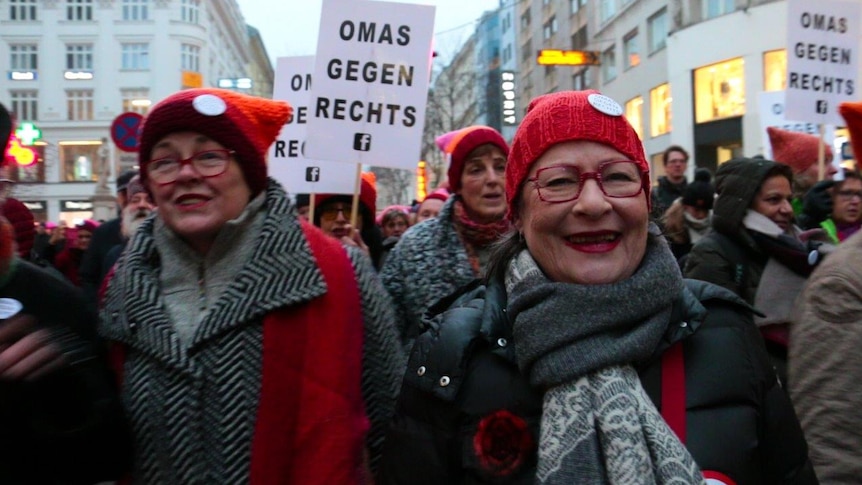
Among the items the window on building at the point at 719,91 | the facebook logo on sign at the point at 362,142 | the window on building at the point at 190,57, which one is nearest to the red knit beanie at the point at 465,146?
the facebook logo on sign at the point at 362,142

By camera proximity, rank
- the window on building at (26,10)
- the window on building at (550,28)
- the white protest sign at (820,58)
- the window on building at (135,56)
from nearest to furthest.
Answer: the white protest sign at (820,58), the window on building at (550,28), the window on building at (26,10), the window on building at (135,56)

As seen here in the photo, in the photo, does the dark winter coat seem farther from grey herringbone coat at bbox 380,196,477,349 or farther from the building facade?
the building facade

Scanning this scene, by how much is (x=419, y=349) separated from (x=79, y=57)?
62.7 m

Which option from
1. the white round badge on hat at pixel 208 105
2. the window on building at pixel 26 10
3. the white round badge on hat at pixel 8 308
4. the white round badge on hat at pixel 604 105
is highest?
the window on building at pixel 26 10

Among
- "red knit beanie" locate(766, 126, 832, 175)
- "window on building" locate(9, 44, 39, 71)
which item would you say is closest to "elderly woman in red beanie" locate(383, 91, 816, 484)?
"red knit beanie" locate(766, 126, 832, 175)

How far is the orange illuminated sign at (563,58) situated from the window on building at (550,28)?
71.4ft

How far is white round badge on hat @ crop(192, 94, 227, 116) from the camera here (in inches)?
104

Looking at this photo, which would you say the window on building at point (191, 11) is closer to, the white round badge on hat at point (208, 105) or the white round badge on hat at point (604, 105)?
the white round badge on hat at point (208, 105)

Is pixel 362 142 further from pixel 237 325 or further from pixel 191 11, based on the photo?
pixel 191 11

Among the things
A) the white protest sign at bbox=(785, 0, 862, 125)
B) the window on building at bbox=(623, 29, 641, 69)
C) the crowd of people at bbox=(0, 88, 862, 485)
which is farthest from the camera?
the window on building at bbox=(623, 29, 641, 69)

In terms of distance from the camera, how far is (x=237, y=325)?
8.39 ft

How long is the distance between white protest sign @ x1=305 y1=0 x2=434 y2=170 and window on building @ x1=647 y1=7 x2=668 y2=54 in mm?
25666

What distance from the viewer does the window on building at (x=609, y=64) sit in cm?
3476

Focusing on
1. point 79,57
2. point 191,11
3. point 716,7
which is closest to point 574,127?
point 716,7
